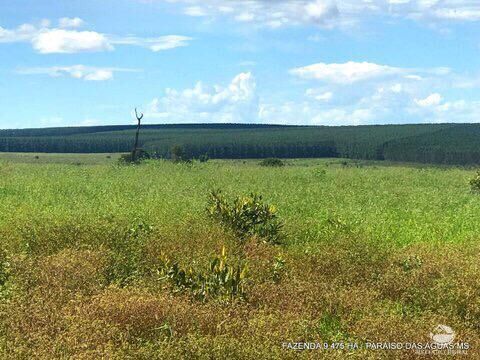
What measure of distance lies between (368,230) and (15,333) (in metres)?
10.3

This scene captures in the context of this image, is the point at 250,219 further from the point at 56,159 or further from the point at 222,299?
the point at 56,159

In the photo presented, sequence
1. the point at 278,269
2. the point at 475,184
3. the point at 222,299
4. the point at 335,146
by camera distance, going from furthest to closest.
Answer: the point at 335,146
the point at 475,184
the point at 278,269
the point at 222,299

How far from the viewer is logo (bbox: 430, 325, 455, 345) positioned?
7.75 m

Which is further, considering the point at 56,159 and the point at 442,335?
the point at 56,159

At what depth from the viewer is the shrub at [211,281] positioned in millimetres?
9328

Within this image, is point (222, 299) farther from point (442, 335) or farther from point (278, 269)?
point (442, 335)

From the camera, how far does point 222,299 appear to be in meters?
9.16

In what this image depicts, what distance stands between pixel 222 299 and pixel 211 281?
19.7 inches

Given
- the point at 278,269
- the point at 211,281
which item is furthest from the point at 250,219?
the point at 211,281

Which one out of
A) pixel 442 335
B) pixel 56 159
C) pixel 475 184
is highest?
pixel 475 184

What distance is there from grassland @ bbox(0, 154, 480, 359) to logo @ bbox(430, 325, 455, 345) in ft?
0.33

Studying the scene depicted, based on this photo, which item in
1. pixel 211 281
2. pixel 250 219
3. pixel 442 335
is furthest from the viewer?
pixel 250 219

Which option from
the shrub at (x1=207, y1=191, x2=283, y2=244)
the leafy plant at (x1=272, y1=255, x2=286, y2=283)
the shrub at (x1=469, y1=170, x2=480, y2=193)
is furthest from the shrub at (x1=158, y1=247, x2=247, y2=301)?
the shrub at (x1=469, y1=170, x2=480, y2=193)

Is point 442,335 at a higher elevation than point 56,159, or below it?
below
